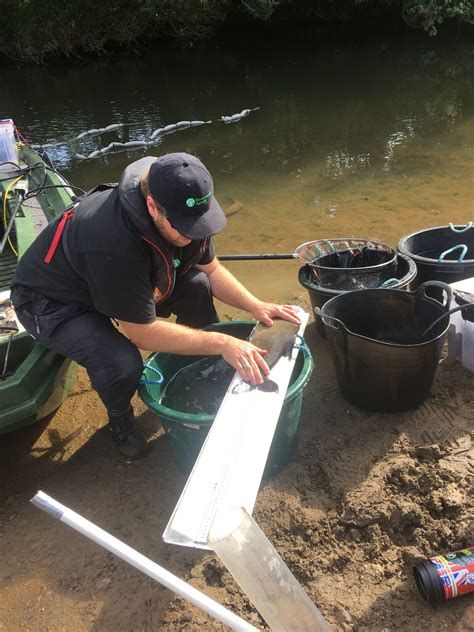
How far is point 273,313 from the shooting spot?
2.81 meters

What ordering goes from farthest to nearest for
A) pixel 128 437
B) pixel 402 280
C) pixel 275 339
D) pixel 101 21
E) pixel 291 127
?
pixel 101 21 < pixel 291 127 < pixel 402 280 < pixel 128 437 < pixel 275 339

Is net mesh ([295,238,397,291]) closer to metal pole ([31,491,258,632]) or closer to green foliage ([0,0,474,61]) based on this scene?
metal pole ([31,491,258,632])

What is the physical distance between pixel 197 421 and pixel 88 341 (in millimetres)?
699

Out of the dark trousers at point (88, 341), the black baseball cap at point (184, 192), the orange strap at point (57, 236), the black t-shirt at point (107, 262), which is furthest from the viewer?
the dark trousers at point (88, 341)

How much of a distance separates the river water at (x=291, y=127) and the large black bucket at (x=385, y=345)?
1.37 meters

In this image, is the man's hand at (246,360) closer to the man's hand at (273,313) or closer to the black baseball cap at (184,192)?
the man's hand at (273,313)

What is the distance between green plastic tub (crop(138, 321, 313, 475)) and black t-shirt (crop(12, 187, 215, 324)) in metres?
0.44

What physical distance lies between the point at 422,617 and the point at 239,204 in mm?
5124

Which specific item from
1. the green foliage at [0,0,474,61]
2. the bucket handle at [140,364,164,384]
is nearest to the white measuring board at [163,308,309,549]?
the bucket handle at [140,364,164,384]

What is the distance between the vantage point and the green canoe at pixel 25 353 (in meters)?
2.69

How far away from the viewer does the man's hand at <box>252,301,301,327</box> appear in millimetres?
2771

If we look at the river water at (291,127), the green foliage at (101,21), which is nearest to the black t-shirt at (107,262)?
the river water at (291,127)

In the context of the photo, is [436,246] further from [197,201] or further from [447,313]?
[197,201]

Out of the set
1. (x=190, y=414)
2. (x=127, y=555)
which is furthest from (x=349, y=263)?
(x=127, y=555)
